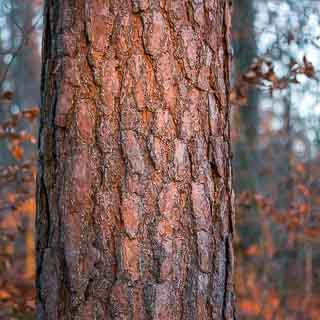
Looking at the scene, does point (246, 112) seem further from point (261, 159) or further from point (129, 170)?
point (129, 170)

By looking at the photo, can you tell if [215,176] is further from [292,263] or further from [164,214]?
[292,263]

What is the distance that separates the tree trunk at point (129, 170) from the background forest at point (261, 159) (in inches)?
58.8

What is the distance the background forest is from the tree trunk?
1.49m

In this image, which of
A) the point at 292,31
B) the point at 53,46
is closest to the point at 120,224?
the point at 53,46

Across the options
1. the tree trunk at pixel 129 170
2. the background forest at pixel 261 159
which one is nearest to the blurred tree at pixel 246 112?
the background forest at pixel 261 159

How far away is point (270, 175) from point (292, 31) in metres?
3.00

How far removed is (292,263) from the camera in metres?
7.73

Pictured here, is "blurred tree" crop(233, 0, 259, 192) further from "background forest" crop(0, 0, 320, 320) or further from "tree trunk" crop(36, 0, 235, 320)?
"tree trunk" crop(36, 0, 235, 320)

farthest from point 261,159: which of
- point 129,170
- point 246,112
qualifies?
point 129,170

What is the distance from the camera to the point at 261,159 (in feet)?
23.6

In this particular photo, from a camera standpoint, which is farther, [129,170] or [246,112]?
[246,112]

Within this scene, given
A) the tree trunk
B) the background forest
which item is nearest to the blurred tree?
the background forest

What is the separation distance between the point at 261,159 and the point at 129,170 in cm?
566

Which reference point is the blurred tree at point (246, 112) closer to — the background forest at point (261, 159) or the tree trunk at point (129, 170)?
the background forest at point (261, 159)
